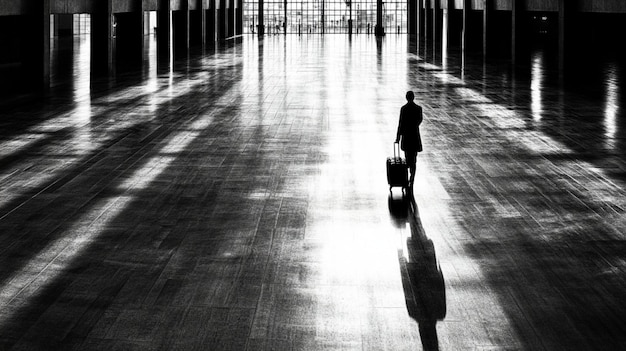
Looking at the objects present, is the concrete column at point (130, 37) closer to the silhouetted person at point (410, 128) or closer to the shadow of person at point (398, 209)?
the silhouetted person at point (410, 128)

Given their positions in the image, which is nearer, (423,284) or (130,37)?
(423,284)

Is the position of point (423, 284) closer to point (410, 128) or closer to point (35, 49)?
point (410, 128)

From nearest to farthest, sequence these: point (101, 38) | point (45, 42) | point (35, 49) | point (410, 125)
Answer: point (410, 125) < point (35, 49) < point (45, 42) < point (101, 38)

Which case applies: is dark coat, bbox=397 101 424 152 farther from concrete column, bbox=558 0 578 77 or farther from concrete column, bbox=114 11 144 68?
concrete column, bbox=114 11 144 68

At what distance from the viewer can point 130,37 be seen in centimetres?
4531

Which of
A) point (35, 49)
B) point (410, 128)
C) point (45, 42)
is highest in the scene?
point (45, 42)

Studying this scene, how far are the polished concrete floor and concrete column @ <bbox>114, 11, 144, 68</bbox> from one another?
21190 millimetres

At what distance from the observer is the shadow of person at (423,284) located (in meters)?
8.24

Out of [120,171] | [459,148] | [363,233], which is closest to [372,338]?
[363,233]

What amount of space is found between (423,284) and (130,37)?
1509 inches

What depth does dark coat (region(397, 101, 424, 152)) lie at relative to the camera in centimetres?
1398

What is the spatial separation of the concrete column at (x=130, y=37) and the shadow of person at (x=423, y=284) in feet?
117

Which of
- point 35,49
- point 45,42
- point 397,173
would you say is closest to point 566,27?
point 45,42

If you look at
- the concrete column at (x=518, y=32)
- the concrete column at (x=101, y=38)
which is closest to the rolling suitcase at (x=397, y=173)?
the concrete column at (x=101, y=38)
